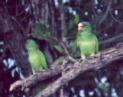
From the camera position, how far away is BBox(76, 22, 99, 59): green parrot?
15.5 ft

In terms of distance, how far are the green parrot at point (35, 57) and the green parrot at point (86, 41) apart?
32cm

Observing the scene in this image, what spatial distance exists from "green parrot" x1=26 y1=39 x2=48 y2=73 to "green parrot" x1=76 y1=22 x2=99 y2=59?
32 centimetres

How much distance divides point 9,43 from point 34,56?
33cm

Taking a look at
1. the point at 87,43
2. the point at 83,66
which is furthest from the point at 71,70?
the point at 87,43

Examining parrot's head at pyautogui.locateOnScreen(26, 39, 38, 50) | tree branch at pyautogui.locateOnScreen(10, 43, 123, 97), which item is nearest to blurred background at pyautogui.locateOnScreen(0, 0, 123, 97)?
parrot's head at pyautogui.locateOnScreen(26, 39, 38, 50)

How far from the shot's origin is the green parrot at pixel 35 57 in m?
4.93

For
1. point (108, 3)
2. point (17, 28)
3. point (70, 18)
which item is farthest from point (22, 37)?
point (108, 3)

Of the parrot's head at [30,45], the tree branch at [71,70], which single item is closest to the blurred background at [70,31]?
the parrot's head at [30,45]

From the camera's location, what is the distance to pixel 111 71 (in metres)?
5.29

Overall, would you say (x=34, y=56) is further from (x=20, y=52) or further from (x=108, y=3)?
(x=108, y=3)

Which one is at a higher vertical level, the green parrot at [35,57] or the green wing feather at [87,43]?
the green wing feather at [87,43]

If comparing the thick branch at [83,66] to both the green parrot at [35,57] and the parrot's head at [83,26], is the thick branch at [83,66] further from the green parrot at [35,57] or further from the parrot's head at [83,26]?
the green parrot at [35,57]

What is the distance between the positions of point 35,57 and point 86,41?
0.43 metres

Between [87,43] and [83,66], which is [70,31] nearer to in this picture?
[87,43]
